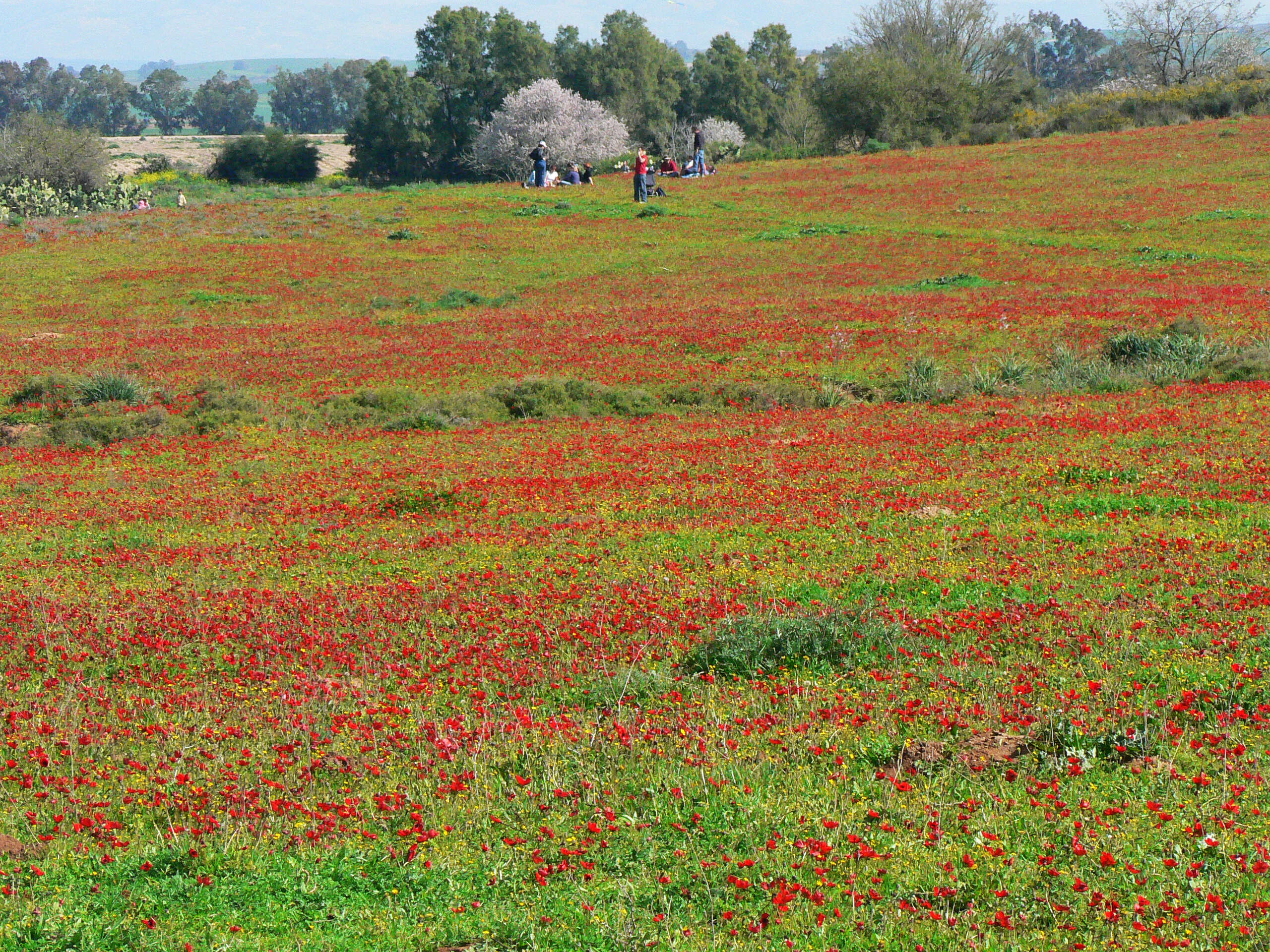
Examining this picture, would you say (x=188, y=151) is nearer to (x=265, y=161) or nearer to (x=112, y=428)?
(x=265, y=161)

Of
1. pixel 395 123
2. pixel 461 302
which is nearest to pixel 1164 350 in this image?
pixel 461 302

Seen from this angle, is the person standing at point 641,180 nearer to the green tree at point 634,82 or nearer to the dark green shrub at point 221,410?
the dark green shrub at point 221,410

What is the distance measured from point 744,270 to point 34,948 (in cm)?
2926

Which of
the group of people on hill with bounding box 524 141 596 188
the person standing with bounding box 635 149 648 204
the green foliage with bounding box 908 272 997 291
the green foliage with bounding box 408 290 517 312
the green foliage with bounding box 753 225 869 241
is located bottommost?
the green foliage with bounding box 408 290 517 312

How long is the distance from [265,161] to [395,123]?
1190 centimetres

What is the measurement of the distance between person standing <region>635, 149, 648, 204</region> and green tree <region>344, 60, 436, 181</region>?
55.3 meters

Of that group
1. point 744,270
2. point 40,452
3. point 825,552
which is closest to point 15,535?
point 40,452

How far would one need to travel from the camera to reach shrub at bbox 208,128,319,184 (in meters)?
89.0

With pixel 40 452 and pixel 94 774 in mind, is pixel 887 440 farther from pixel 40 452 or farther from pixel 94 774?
pixel 40 452

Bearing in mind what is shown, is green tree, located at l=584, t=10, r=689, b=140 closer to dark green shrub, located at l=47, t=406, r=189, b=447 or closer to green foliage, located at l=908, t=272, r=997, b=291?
green foliage, located at l=908, t=272, r=997, b=291

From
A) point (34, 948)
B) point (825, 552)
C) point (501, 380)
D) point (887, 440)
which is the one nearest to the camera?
point (34, 948)

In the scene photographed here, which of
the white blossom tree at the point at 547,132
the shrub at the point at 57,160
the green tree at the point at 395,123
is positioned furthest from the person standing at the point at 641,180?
the green tree at the point at 395,123

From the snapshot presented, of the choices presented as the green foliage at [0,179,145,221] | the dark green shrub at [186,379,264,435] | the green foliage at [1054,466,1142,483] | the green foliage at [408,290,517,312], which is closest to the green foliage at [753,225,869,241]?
the green foliage at [408,290,517,312]

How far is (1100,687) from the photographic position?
595 cm
